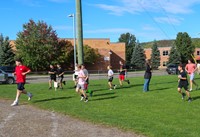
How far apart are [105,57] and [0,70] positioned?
124 ft

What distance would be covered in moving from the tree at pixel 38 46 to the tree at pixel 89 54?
16.3 ft

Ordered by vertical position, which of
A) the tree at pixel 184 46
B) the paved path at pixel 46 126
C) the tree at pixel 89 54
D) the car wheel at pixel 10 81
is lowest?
the paved path at pixel 46 126

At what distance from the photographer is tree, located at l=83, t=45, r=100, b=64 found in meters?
63.3

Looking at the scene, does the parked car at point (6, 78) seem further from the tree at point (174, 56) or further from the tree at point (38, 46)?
the tree at point (174, 56)

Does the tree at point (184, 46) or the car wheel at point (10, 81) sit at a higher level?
the tree at point (184, 46)

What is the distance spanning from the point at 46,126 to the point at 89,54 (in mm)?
55144

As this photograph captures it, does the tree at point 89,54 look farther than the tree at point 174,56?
No

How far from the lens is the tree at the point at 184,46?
99.1 meters

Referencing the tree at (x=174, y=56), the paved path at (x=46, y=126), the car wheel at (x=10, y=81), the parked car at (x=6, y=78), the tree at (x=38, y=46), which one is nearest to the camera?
the paved path at (x=46, y=126)

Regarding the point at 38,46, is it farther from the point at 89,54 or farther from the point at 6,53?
the point at 89,54

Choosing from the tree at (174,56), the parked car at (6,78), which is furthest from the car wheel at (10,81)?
the tree at (174,56)

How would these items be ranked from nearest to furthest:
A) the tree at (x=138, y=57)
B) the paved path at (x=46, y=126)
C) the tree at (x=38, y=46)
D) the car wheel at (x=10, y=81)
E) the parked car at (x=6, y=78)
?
1. the paved path at (x=46, y=126)
2. the parked car at (x=6, y=78)
3. the car wheel at (x=10, y=81)
4. the tree at (x=38, y=46)
5. the tree at (x=138, y=57)

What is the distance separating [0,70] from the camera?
30.8 m

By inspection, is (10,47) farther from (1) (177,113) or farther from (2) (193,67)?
(1) (177,113)
